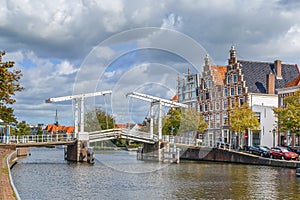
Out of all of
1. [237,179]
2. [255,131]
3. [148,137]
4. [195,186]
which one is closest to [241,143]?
[255,131]

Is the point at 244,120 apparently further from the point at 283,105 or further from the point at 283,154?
the point at 283,154

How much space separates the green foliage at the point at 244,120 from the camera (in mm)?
65938

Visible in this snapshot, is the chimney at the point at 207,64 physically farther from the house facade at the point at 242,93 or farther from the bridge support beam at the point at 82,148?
the bridge support beam at the point at 82,148

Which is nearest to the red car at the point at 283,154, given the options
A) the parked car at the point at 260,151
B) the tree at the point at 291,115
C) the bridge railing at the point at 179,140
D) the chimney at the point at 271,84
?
the parked car at the point at 260,151

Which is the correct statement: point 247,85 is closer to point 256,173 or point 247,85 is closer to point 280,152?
point 280,152

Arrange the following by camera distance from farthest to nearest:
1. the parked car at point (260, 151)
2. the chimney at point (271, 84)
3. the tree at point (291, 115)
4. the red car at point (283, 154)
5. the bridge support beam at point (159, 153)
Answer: the chimney at point (271, 84), the bridge support beam at point (159, 153), the parked car at point (260, 151), the tree at point (291, 115), the red car at point (283, 154)

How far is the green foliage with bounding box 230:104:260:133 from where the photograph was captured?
2596 inches

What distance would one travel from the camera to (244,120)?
65875 mm

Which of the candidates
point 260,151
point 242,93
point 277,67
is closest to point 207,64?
point 242,93

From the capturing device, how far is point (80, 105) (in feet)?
195

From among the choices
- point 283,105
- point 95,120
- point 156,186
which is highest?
point 283,105

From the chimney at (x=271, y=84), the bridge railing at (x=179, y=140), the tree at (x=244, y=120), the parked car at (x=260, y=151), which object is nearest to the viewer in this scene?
the parked car at (x=260, y=151)

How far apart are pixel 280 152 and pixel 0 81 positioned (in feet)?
109

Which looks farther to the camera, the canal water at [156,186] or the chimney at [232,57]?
the chimney at [232,57]
